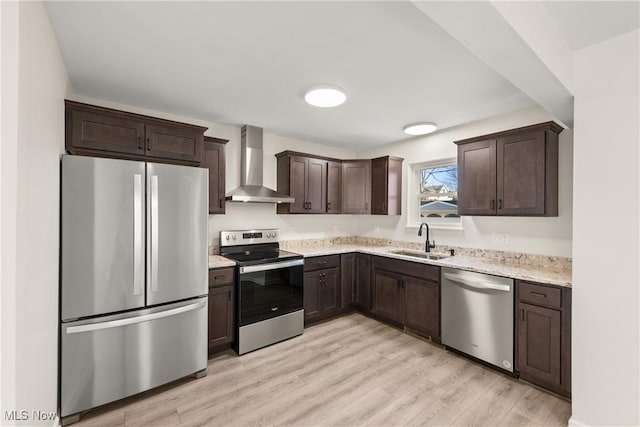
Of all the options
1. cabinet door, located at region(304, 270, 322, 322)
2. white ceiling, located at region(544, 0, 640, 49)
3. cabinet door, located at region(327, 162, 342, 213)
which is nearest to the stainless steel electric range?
cabinet door, located at region(304, 270, 322, 322)

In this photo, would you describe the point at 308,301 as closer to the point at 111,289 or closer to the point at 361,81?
the point at 111,289

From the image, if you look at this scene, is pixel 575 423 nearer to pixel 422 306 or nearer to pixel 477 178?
pixel 422 306

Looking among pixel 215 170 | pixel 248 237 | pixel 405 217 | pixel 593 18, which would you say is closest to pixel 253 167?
pixel 215 170

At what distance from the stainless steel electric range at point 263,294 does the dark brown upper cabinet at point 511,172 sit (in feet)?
6.97

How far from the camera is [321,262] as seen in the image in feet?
12.1

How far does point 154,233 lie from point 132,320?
0.67m

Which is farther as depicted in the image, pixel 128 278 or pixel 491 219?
pixel 491 219

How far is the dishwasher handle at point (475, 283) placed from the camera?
2.52 m

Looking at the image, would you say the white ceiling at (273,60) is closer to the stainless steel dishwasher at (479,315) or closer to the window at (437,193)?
the window at (437,193)

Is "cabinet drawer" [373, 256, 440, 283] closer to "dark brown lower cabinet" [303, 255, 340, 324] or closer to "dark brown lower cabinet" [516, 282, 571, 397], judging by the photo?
"dark brown lower cabinet" [303, 255, 340, 324]

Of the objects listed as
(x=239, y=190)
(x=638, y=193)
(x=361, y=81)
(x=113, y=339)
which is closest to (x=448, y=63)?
(x=361, y=81)

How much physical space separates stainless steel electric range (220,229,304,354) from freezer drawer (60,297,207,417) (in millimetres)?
454

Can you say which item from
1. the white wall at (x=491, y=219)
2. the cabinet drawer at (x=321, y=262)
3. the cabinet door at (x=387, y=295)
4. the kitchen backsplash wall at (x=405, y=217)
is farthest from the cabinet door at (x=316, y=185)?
the cabinet door at (x=387, y=295)

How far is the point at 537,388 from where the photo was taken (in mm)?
2344
